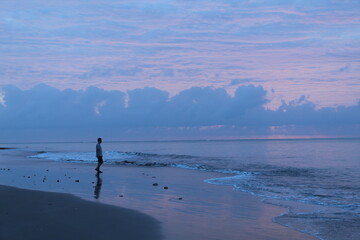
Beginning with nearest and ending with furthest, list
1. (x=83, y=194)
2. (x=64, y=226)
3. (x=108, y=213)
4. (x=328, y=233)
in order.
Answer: (x=64, y=226) < (x=328, y=233) < (x=108, y=213) < (x=83, y=194)

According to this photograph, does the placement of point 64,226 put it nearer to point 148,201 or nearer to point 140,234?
point 140,234

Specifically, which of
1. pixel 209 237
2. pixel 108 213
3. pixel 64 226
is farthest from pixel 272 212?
pixel 64 226

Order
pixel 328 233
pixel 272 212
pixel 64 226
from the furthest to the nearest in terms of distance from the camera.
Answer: pixel 272 212
pixel 328 233
pixel 64 226

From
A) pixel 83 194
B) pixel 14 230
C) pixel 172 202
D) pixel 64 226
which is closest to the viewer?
pixel 14 230

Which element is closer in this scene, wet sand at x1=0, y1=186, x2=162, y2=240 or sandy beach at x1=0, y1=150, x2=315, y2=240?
wet sand at x1=0, y1=186, x2=162, y2=240

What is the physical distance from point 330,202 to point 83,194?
842 cm

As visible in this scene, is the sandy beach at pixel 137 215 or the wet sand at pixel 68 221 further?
the sandy beach at pixel 137 215

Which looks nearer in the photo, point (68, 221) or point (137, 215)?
point (68, 221)

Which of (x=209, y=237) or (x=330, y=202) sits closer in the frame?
(x=209, y=237)

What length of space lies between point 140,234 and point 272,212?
4.58 m

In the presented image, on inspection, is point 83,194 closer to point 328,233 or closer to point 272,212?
point 272,212

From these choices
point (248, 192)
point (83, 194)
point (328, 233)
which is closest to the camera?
point (328, 233)

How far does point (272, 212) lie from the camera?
10359 mm

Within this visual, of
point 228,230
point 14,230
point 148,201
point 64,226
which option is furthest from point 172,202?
point 14,230
